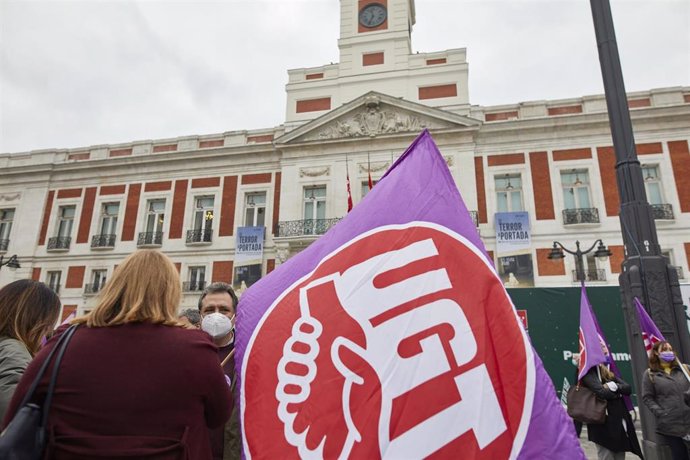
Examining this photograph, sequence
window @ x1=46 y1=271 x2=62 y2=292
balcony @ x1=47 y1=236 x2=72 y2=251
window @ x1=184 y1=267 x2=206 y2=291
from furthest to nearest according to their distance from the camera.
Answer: balcony @ x1=47 y1=236 x2=72 y2=251, window @ x1=46 y1=271 x2=62 y2=292, window @ x1=184 y1=267 x2=206 y2=291

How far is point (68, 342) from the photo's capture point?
154 cm

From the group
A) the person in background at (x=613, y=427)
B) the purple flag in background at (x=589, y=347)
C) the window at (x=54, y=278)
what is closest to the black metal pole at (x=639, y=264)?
the person in background at (x=613, y=427)

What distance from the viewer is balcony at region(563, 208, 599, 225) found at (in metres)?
18.8

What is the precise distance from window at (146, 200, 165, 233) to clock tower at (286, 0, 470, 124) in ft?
27.1

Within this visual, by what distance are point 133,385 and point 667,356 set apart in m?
5.54

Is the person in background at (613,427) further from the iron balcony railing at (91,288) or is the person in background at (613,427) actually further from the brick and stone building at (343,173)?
the iron balcony railing at (91,288)

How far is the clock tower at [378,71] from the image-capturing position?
2275cm

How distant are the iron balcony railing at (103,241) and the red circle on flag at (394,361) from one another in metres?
24.3

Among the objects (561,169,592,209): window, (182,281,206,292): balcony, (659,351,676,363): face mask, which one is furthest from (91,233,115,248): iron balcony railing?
(659,351,676,363): face mask

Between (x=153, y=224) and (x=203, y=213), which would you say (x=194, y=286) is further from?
(x=153, y=224)

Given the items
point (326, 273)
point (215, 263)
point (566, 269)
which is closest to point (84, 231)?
point (215, 263)

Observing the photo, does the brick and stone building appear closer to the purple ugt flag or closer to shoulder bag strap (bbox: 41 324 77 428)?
the purple ugt flag

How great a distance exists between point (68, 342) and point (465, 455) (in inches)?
59.4

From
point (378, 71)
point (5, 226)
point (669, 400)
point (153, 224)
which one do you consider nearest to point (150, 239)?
point (153, 224)
